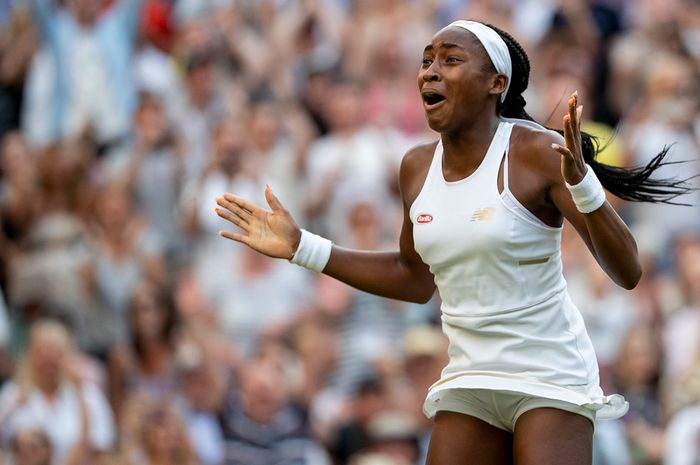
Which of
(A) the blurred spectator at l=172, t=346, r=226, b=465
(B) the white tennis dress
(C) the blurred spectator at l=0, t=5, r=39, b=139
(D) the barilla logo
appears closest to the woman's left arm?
(B) the white tennis dress

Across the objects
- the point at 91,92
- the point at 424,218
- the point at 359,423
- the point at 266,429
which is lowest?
the point at 266,429

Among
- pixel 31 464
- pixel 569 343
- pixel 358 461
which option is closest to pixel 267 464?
pixel 358 461

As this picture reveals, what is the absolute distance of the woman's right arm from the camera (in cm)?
508

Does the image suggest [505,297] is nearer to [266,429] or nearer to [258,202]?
[266,429]

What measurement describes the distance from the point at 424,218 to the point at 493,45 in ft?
2.04

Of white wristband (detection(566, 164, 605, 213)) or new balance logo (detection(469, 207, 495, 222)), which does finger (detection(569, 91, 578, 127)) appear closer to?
white wristband (detection(566, 164, 605, 213))

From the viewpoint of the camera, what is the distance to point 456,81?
465 centimetres

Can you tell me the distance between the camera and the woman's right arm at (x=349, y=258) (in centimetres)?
508

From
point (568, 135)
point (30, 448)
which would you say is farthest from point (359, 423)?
point (568, 135)

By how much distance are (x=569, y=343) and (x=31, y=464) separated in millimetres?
4630

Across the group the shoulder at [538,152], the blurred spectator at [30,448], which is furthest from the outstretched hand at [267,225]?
the blurred spectator at [30,448]

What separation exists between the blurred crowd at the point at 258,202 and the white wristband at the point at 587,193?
4060 mm

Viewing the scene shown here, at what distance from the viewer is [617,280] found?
14.7 feet

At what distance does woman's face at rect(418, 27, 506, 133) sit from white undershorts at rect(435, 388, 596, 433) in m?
0.89
